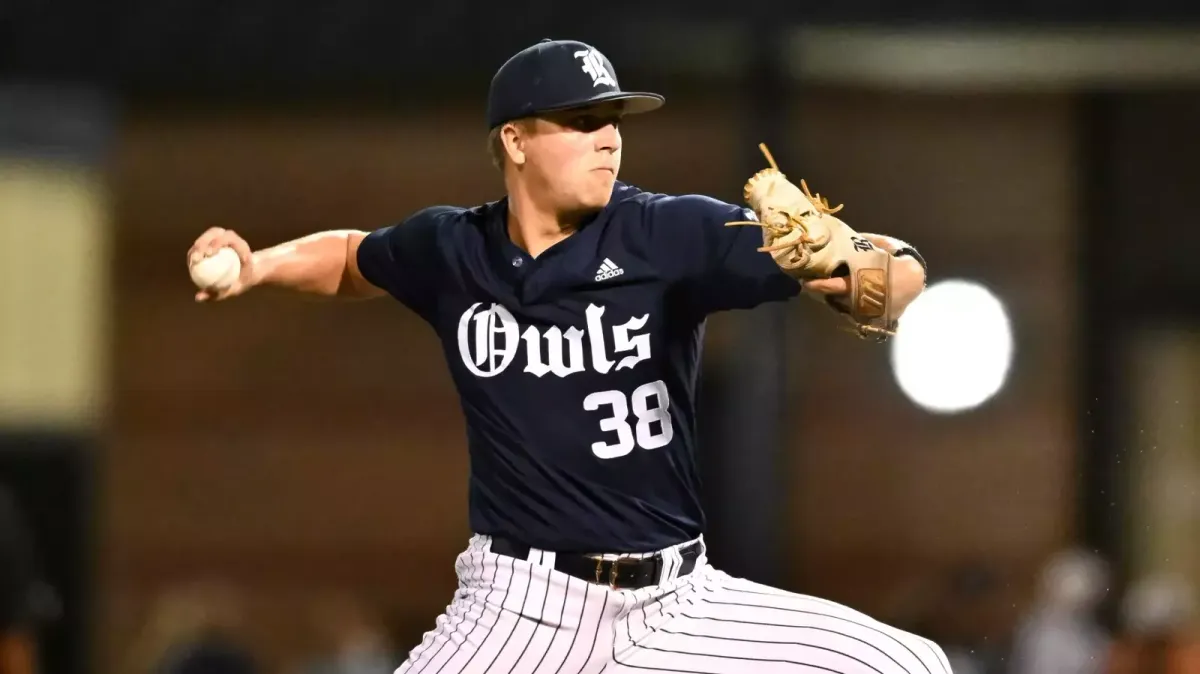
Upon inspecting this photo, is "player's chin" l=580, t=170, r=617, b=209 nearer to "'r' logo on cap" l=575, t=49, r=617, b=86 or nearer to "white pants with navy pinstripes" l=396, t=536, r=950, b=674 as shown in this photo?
"'r' logo on cap" l=575, t=49, r=617, b=86

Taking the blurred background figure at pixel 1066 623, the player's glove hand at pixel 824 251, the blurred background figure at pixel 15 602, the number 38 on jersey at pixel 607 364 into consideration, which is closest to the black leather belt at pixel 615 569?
the number 38 on jersey at pixel 607 364

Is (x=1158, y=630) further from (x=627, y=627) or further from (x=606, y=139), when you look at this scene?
(x=606, y=139)

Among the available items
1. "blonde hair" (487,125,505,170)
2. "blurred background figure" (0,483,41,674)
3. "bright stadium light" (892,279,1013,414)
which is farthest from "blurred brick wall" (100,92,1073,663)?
"blonde hair" (487,125,505,170)

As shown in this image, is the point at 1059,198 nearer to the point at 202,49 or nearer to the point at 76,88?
the point at 202,49

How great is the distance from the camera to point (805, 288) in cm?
Result: 186

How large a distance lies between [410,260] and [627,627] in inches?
25.2

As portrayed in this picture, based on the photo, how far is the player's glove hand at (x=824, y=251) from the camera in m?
1.80

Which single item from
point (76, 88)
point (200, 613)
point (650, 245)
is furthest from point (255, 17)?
point (650, 245)

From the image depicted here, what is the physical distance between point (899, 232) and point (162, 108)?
2349 millimetres

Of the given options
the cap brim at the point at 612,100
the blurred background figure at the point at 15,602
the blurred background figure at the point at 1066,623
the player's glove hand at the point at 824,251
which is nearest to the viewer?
the player's glove hand at the point at 824,251

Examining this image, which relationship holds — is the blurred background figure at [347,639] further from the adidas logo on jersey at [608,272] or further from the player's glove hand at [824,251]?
the player's glove hand at [824,251]

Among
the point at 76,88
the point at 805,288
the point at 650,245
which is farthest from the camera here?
the point at 76,88

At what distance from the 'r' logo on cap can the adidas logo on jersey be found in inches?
9.8

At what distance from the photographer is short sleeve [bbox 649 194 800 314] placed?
1.93 meters
